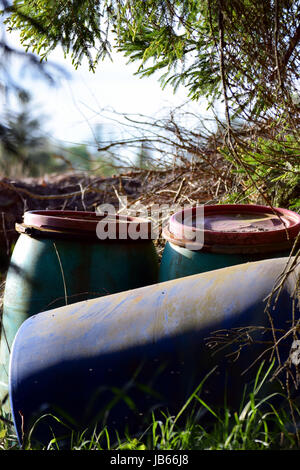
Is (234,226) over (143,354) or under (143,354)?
over

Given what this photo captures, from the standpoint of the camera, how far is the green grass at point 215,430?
183cm

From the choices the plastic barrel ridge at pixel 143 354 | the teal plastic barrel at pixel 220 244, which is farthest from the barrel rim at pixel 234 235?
the plastic barrel ridge at pixel 143 354

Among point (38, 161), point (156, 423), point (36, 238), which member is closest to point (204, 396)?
point (156, 423)

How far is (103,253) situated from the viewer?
115 inches

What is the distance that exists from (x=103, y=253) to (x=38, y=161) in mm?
1090

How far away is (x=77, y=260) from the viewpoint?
2.92m

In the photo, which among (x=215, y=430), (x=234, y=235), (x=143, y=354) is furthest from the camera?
(x=234, y=235)

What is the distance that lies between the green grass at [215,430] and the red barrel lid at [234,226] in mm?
754

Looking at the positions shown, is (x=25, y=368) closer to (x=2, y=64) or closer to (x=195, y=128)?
(x=2, y=64)

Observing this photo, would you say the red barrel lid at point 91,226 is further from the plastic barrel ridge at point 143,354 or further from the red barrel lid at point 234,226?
the plastic barrel ridge at point 143,354

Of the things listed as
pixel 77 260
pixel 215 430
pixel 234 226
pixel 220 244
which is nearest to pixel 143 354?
pixel 215 430

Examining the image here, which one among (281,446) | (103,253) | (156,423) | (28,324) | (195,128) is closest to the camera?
(281,446)

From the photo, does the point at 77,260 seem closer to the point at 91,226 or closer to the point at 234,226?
the point at 91,226

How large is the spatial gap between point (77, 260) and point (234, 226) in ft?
2.78
